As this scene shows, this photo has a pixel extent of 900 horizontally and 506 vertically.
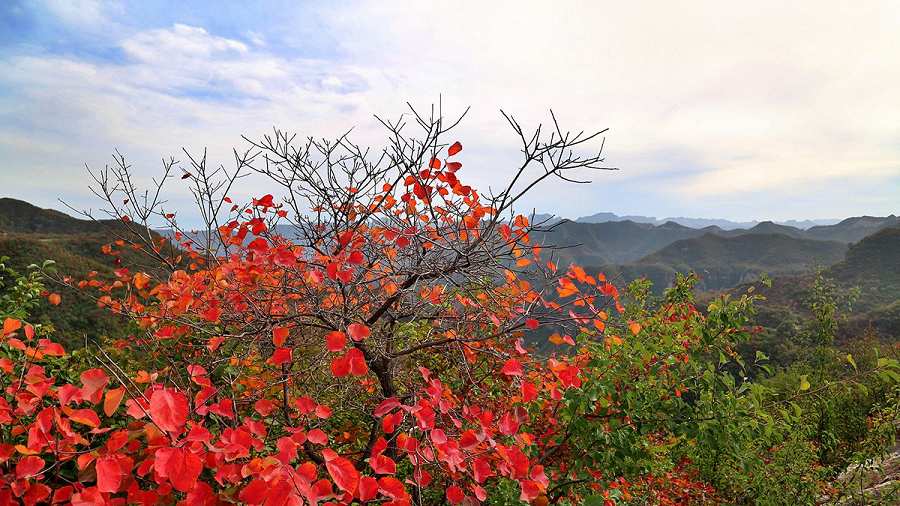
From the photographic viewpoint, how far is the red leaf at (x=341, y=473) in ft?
5.73

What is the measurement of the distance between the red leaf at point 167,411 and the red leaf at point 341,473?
2.05ft

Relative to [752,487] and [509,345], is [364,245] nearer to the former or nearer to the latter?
[509,345]

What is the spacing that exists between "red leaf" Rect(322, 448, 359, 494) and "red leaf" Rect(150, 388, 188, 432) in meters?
0.62

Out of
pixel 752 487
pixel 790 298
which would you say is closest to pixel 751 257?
pixel 790 298

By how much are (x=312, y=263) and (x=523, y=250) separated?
157 centimetres

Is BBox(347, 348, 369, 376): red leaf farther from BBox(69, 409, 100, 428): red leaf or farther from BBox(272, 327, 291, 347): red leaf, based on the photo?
BBox(69, 409, 100, 428): red leaf

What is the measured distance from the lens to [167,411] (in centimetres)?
174

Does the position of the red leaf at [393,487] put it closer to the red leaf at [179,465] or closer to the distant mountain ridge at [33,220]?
the red leaf at [179,465]

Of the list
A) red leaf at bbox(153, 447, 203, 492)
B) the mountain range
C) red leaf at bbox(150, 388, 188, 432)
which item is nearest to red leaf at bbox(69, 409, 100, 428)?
red leaf at bbox(150, 388, 188, 432)

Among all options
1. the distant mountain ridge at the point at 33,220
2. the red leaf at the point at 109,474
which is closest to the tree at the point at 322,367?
the red leaf at the point at 109,474

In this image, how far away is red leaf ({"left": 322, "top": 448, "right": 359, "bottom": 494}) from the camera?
1745 mm

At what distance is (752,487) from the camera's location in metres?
4.37

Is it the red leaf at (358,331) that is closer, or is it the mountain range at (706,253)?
the red leaf at (358,331)

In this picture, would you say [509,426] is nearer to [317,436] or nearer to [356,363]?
[356,363]
